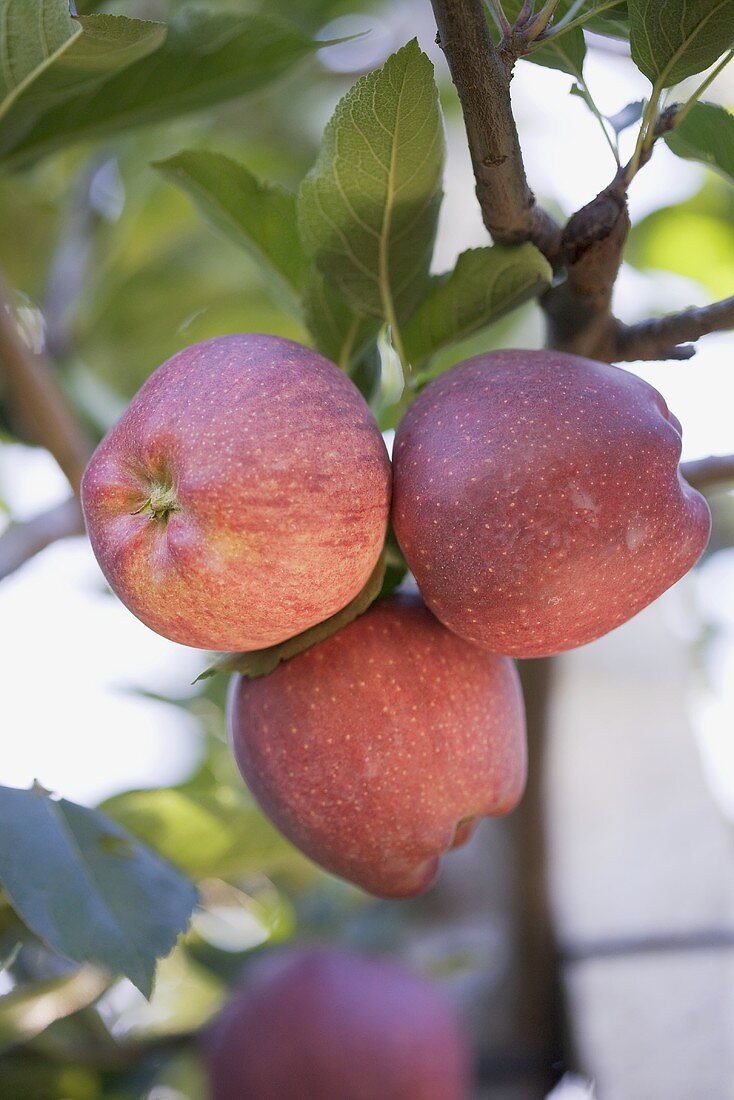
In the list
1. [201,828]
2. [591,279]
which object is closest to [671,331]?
[591,279]

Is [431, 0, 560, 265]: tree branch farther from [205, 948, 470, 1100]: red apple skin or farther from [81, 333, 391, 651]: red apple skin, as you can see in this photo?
[205, 948, 470, 1100]: red apple skin

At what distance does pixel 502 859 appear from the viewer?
1.49m

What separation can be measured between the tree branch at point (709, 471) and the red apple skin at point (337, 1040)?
0.93m

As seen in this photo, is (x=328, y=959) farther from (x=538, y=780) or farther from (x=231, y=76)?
(x=231, y=76)

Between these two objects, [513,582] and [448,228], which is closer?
[513,582]

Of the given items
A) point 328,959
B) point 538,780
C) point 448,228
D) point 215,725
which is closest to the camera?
point 538,780

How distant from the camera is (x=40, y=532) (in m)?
0.97

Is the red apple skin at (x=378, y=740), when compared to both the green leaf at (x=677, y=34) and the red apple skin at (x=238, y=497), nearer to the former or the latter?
the red apple skin at (x=238, y=497)

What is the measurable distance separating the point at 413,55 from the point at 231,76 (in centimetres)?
38

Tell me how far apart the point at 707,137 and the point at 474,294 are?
187mm

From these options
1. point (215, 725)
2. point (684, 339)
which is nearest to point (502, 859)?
point (215, 725)

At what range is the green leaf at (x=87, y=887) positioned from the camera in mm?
649

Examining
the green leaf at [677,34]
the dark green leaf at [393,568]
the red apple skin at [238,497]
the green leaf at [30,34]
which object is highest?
the green leaf at [30,34]

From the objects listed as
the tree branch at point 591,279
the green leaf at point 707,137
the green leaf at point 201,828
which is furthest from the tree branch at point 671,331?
the green leaf at point 201,828
